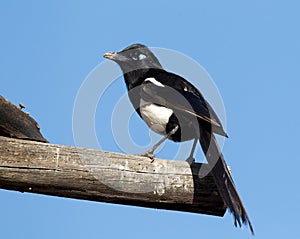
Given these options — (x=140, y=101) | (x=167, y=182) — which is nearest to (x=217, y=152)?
(x=167, y=182)

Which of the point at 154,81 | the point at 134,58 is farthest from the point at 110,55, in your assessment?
the point at 154,81

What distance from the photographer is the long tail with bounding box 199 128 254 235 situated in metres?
2.94

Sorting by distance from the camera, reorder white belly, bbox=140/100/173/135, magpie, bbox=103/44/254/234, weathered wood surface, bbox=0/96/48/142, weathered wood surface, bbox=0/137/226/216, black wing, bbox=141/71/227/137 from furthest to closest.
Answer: white belly, bbox=140/100/173/135 → black wing, bbox=141/71/227/137 → magpie, bbox=103/44/254/234 → weathered wood surface, bbox=0/96/48/142 → weathered wood surface, bbox=0/137/226/216

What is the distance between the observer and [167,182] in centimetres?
289

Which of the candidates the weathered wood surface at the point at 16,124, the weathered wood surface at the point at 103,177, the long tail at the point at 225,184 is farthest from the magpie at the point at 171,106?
the weathered wood surface at the point at 16,124

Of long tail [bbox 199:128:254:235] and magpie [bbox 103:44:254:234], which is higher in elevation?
magpie [bbox 103:44:254:234]

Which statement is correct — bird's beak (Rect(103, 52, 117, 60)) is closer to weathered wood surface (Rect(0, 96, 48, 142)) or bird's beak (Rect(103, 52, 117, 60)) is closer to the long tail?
the long tail

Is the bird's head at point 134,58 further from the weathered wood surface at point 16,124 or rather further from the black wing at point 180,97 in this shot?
the weathered wood surface at point 16,124

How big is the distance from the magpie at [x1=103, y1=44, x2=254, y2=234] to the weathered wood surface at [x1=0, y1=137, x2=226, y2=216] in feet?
0.63

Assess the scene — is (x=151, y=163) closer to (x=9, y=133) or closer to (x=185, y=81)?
(x=9, y=133)

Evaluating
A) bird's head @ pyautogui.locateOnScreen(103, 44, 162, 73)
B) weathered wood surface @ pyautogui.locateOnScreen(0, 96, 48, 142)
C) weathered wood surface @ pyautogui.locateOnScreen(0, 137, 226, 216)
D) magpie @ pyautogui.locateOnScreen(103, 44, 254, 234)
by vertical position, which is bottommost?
weathered wood surface @ pyautogui.locateOnScreen(0, 137, 226, 216)

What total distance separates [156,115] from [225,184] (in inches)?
54.6

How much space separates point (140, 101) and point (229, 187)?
5.39 feet

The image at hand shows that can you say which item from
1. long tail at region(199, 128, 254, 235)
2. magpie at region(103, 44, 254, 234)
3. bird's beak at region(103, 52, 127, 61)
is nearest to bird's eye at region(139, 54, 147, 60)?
magpie at region(103, 44, 254, 234)
